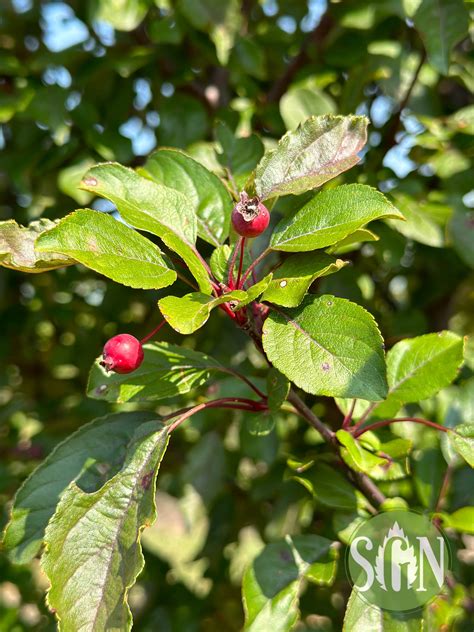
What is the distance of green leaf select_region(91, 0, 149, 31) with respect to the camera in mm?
1396

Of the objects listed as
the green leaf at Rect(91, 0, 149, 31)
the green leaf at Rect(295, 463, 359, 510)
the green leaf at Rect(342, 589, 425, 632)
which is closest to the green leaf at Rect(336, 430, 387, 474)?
the green leaf at Rect(295, 463, 359, 510)

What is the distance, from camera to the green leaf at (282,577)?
0.95 metres

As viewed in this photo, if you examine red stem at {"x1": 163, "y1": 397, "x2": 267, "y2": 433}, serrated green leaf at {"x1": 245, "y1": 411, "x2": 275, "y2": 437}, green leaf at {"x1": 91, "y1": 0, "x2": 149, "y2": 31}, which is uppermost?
green leaf at {"x1": 91, "y1": 0, "x2": 149, "y2": 31}

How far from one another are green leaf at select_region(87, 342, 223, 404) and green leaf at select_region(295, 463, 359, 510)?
0.23m

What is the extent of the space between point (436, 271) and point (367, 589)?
100 cm

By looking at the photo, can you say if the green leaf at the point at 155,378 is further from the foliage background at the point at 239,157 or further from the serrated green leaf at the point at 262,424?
the foliage background at the point at 239,157

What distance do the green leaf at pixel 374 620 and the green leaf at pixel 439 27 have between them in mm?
932

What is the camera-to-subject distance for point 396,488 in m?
1.26

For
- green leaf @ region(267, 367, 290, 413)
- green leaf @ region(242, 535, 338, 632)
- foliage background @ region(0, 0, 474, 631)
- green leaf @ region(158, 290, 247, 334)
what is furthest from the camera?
foliage background @ region(0, 0, 474, 631)

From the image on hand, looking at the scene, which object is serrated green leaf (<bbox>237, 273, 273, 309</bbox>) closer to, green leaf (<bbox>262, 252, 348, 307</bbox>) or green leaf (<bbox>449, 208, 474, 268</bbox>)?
green leaf (<bbox>262, 252, 348, 307</bbox>)

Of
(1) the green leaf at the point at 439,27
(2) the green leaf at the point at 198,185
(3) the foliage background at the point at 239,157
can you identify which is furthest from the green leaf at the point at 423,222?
(2) the green leaf at the point at 198,185

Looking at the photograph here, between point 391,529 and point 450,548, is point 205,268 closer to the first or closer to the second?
point 391,529

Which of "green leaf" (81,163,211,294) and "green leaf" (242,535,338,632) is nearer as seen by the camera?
"green leaf" (81,163,211,294)

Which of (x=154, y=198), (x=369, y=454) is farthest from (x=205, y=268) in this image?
(x=369, y=454)
